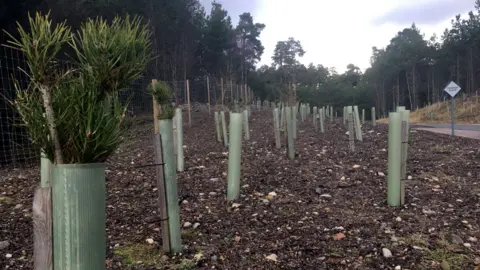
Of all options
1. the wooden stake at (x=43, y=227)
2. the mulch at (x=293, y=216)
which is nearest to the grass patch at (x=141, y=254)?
the mulch at (x=293, y=216)

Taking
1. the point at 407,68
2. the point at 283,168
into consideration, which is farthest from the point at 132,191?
the point at 407,68

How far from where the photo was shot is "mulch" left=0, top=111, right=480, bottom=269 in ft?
9.72

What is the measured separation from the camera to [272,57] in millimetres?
74312

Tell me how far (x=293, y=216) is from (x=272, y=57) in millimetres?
72214

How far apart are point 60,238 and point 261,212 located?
2718 millimetres

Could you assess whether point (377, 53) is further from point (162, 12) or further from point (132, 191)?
point (132, 191)

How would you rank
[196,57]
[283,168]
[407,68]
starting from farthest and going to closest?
1. [407,68]
2. [196,57]
3. [283,168]

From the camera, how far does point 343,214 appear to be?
3963 mm

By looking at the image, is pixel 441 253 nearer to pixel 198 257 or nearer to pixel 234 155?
pixel 198 257

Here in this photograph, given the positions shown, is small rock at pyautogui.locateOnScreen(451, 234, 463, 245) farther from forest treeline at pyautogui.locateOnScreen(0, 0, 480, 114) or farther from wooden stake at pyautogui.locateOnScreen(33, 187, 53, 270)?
forest treeline at pyautogui.locateOnScreen(0, 0, 480, 114)

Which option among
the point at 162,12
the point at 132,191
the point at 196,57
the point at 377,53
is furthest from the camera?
the point at 377,53

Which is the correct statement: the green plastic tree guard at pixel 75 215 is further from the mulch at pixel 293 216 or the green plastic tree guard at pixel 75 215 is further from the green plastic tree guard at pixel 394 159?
the green plastic tree guard at pixel 394 159

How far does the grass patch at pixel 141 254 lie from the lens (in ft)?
9.53

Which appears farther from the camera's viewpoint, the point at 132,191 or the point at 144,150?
the point at 144,150
